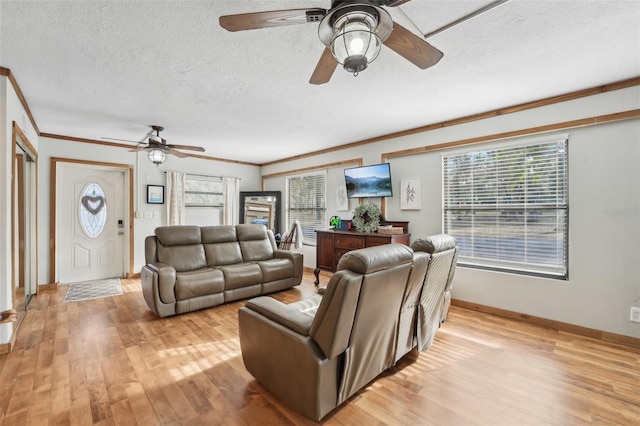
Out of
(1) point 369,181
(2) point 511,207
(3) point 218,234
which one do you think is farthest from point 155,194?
(2) point 511,207

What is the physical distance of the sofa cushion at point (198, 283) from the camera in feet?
11.1

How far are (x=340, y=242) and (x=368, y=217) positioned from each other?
0.59m

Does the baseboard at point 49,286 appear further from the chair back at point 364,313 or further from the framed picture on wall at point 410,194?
the framed picture on wall at point 410,194

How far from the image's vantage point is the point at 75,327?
3027mm

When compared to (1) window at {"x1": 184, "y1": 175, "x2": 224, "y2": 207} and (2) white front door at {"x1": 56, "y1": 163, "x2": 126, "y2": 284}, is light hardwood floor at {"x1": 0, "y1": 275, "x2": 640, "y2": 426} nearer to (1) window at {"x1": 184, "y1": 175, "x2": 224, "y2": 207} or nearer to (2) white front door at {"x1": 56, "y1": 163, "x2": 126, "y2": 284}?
(2) white front door at {"x1": 56, "y1": 163, "x2": 126, "y2": 284}

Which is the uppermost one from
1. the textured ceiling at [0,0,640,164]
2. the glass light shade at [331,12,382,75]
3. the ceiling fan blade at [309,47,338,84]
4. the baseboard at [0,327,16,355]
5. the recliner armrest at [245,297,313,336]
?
the textured ceiling at [0,0,640,164]

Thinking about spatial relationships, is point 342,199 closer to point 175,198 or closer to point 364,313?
point 175,198

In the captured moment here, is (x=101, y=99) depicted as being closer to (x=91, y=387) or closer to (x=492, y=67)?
(x=91, y=387)

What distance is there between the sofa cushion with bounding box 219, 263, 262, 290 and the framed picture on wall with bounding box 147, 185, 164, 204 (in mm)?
2452

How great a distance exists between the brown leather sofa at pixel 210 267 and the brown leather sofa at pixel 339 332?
67.2 inches

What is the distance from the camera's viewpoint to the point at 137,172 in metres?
5.32

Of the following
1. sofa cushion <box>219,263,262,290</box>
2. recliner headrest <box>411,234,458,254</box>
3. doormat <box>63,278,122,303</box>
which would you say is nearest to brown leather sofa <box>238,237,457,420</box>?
recliner headrest <box>411,234,458,254</box>

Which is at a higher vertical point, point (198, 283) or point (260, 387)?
point (198, 283)

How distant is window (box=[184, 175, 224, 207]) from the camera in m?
5.98
